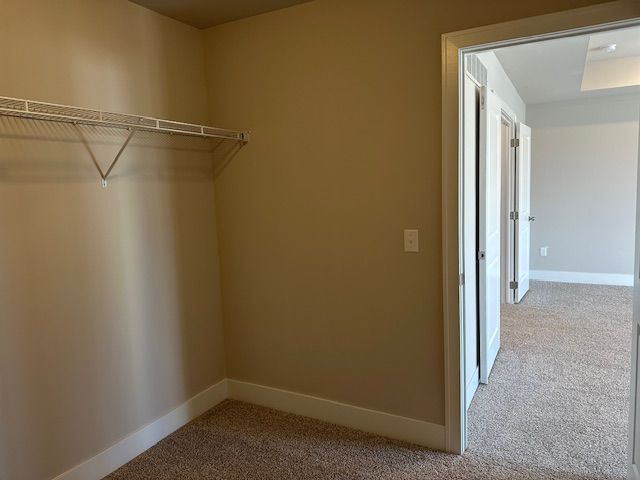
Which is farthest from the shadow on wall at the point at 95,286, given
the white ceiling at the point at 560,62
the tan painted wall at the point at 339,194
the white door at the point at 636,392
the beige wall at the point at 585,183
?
the beige wall at the point at 585,183

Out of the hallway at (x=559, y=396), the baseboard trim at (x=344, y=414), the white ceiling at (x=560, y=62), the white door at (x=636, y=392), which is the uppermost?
the white ceiling at (x=560, y=62)

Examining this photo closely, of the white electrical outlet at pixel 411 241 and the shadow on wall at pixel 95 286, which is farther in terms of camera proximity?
the white electrical outlet at pixel 411 241

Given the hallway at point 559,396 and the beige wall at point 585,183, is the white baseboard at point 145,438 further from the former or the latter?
the beige wall at point 585,183

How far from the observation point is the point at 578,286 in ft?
19.3

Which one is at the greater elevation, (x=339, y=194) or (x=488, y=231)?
(x=339, y=194)

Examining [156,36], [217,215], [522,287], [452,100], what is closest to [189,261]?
[217,215]

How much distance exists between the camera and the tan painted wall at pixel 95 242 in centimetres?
193

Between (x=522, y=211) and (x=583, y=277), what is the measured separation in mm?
1611

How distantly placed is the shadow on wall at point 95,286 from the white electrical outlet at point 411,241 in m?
1.27

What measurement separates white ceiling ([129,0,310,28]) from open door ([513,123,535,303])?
11.4 ft

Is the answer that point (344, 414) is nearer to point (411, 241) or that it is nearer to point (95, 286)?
point (411, 241)

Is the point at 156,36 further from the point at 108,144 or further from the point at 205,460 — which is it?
the point at 205,460

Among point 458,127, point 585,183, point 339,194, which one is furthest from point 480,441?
point 585,183

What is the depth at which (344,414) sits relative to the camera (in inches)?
106
